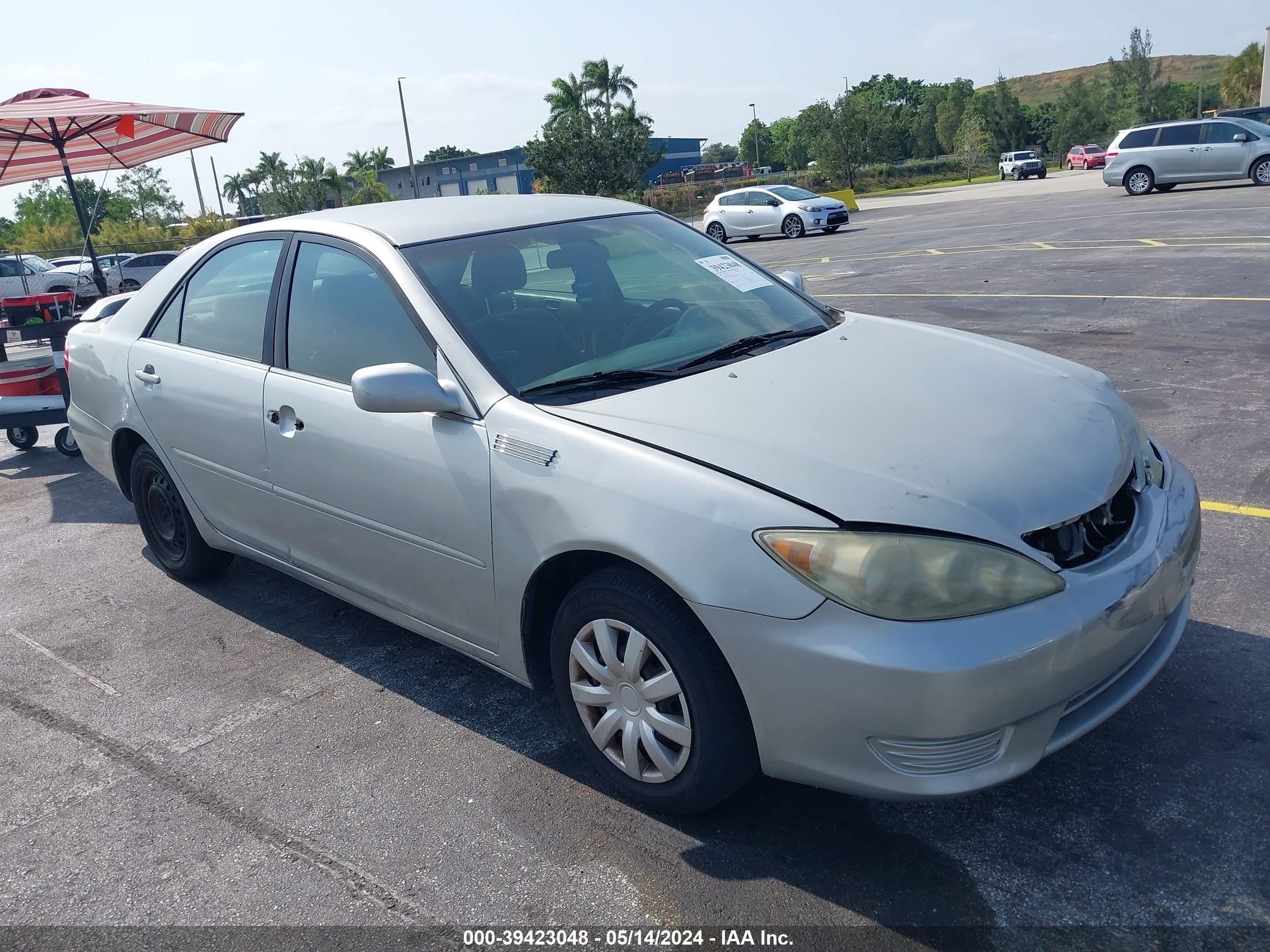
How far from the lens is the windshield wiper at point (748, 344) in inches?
131

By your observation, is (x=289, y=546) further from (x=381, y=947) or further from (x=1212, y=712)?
(x=1212, y=712)

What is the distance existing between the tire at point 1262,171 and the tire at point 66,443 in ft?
83.6

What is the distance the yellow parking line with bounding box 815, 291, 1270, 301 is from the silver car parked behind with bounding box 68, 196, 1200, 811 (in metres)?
7.41

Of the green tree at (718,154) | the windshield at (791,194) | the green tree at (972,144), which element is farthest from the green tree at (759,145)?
the windshield at (791,194)

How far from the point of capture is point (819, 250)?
2111 centimetres

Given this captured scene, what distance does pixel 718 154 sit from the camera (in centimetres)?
16225

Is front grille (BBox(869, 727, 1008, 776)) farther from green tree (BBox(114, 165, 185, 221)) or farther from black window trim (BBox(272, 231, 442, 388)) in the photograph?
green tree (BBox(114, 165, 185, 221))

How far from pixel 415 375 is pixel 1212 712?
2533 mm

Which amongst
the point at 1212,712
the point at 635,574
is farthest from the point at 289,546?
the point at 1212,712

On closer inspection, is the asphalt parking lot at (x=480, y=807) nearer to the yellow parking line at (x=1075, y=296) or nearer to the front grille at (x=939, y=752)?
the front grille at (x=939, y=752)

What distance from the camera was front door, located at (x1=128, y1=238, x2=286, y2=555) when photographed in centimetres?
393

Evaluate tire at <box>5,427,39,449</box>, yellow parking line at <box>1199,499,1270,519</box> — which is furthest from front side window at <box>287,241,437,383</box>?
tire at <box>5,427,39,449</box>

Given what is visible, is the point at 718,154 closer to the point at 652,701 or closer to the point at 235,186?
the point at 235,186

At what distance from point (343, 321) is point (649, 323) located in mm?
1062
